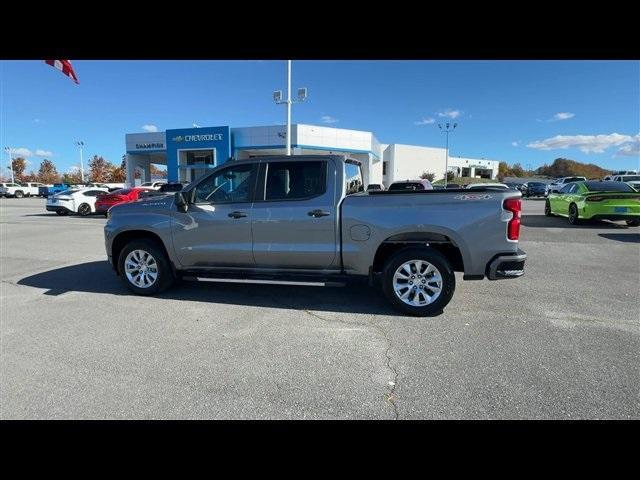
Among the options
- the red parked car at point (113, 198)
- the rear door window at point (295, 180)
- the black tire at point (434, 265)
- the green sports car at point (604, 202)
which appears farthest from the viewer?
the red parked car at point (113, 198)

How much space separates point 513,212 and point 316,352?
281 centimetres

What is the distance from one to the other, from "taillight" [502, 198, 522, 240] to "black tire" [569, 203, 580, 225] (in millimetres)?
10865

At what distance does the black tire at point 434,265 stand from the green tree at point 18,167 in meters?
107

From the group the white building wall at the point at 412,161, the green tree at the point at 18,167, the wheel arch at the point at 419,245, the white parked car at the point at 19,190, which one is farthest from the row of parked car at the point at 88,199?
the green tree at the point at 18,167

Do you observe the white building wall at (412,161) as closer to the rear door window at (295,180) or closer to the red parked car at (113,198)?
the red parked car at (113,198)

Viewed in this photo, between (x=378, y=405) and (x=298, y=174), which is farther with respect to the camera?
(x=298, y=174)

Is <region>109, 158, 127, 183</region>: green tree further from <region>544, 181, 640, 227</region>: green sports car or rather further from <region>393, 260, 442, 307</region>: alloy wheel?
<region>393, 260, 442, 307</region>: alloy wheel

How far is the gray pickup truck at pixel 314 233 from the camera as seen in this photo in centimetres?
438

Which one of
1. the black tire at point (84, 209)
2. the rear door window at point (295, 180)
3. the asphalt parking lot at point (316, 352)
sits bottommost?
the asphalt parking lot at point (316, 352)

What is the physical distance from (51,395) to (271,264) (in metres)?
2.71
